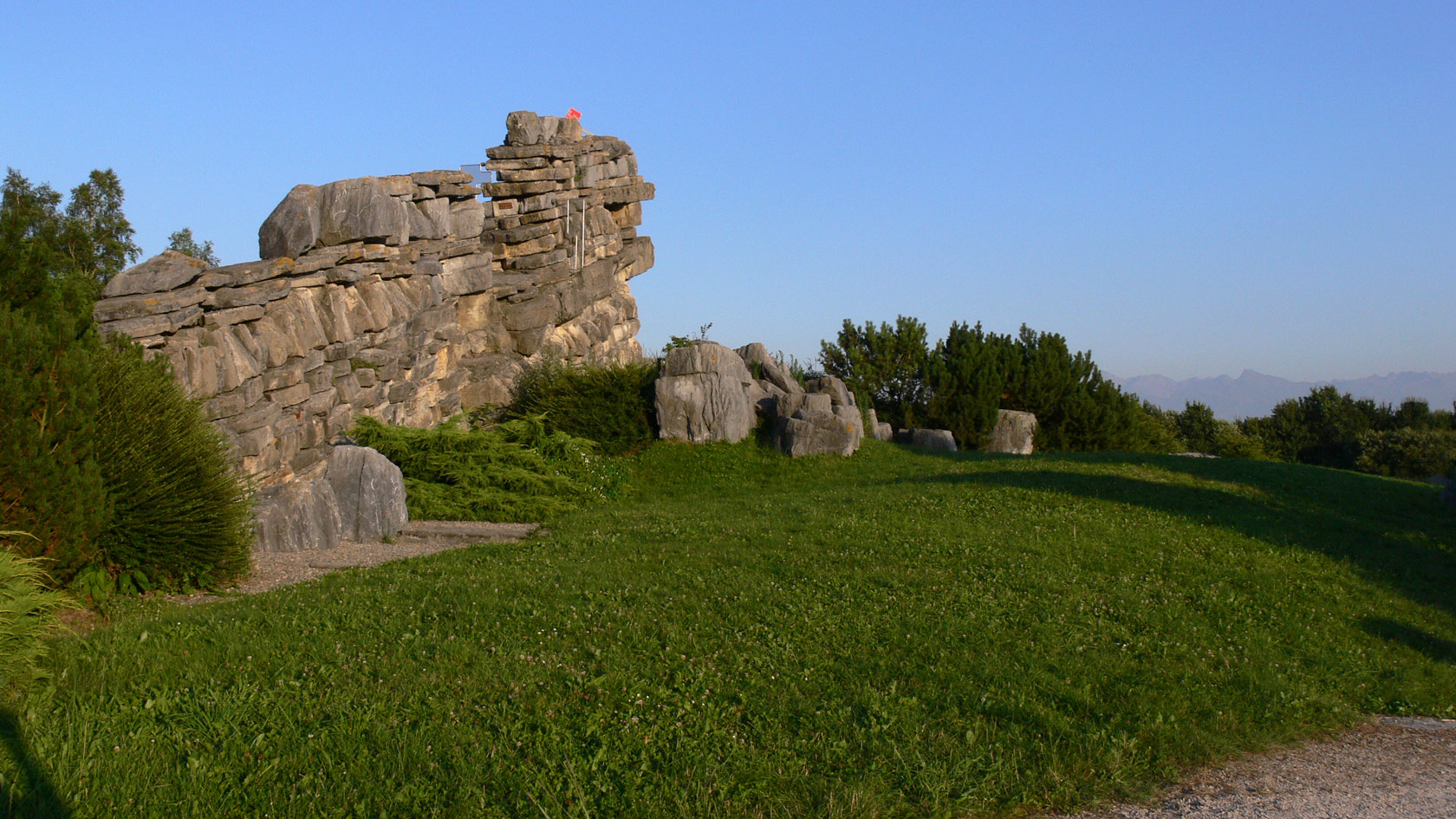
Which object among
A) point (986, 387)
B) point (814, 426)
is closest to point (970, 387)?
point (986, 387)

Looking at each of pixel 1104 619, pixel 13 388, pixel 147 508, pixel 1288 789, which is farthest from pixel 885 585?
pixel 13 388

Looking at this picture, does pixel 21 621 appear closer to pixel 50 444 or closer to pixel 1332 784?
pixel 50 444

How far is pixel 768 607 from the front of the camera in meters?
8.13

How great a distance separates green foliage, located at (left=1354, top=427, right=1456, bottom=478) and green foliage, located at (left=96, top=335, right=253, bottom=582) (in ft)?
118

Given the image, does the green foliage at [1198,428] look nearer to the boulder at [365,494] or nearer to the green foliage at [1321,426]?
the green foliage at [1321,426]

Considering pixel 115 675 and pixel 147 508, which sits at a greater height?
pixel 147 508

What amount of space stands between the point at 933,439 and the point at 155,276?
19463mm

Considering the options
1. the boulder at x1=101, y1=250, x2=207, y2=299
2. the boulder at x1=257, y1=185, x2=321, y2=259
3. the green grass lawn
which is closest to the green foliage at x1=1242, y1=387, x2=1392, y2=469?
the green grass lawn

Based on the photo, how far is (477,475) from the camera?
16.2 m

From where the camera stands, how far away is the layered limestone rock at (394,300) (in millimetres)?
12625

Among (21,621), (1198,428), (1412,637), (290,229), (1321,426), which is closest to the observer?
(21,621)

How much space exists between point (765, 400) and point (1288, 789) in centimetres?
1755

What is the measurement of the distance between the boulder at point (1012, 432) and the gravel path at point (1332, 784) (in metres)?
22.7

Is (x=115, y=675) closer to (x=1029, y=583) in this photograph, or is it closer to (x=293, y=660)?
(x=293, y=660)
